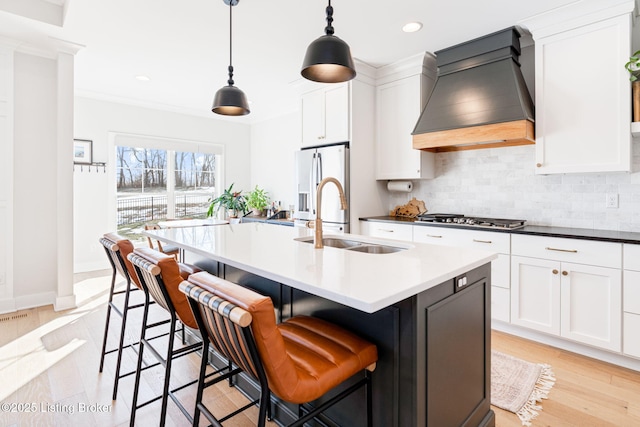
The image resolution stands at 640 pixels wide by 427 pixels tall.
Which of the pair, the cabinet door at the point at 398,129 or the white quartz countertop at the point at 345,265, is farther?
the cabinet door at the point at 398,129

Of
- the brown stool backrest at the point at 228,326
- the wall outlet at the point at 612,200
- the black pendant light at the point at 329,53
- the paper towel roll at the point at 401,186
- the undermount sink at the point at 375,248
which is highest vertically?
the black pendant light at the point at 329,53

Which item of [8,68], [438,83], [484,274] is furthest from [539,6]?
[8,68]

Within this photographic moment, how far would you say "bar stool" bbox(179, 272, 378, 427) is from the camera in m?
0.96

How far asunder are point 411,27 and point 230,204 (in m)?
3.96

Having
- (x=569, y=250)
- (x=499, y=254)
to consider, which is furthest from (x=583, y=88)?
(x=499, y=254)

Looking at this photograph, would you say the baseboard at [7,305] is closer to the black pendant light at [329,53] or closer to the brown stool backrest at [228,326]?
the brown stool backrest at [228,326]

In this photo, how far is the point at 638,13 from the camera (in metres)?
2.51

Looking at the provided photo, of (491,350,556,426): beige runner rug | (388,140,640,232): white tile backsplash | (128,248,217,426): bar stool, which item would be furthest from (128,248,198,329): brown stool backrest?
(388,140,640,232): white tile backsplash

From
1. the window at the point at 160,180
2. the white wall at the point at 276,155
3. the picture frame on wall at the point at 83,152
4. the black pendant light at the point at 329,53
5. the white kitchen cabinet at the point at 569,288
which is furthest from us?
the white wall at the point at 276,155

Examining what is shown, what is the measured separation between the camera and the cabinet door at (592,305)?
2.27 m

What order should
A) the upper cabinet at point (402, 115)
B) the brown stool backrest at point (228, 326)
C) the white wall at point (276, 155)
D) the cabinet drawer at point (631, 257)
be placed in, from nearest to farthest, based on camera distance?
the brown stool backrest at point (228, 326) → the cabinet drawer at point (631, 257) → the upper cabinet at point (402, 115) → the white wall at point (276, 155)

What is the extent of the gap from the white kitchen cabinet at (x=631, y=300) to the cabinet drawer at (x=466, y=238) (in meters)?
0.73

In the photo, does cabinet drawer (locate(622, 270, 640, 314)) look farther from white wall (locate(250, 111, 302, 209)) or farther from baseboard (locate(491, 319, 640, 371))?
white wall (locate(250, 111, 302, 209))

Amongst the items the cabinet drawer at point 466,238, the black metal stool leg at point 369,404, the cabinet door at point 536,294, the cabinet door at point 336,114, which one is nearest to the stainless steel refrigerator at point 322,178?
the cabinet door at point 336,114
